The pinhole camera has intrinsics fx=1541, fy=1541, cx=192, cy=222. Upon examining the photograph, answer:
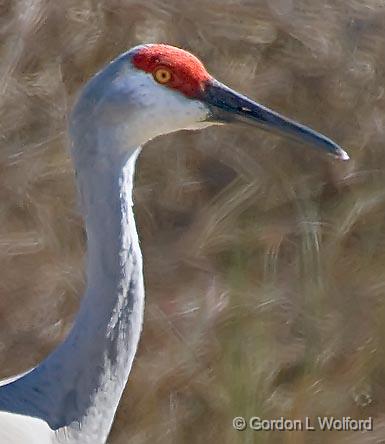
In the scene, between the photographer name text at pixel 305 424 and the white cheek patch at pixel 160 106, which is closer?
the white cheek patch at pixel 160 106

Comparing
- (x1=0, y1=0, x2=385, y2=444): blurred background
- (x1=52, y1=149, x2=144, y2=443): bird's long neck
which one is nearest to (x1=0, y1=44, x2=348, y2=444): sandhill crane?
(x1=52, y1=149, x2=144, y2=443): bird's long neck

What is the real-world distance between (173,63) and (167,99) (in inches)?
2.4

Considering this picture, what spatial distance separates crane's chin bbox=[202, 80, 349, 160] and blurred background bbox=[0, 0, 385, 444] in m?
1.69

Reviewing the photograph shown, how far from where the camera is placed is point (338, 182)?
4.36 meters

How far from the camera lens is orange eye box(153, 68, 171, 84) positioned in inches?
100

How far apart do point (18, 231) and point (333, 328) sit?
0.92 meters

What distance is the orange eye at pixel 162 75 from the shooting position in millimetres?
2543

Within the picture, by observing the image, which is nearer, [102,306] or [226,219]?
[102,306]

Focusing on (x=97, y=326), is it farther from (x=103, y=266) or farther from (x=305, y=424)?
(x=305, y=424)

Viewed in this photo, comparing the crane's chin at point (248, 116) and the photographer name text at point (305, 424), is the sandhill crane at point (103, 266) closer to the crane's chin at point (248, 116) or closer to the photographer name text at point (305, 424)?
the crane's chin at point (248, 116)

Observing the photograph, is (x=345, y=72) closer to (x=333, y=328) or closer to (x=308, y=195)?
(x=308, y=195)

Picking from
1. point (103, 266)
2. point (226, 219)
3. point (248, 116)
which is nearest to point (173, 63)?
point (248, 116)

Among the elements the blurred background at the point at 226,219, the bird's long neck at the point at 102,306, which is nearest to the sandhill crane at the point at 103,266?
the bird's long neck at the point at 102,306

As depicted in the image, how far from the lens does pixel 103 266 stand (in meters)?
2.48
